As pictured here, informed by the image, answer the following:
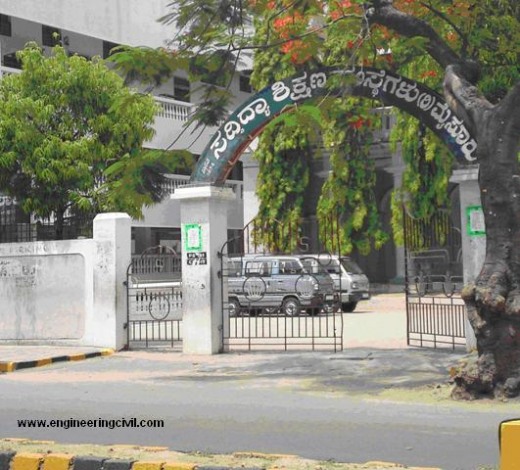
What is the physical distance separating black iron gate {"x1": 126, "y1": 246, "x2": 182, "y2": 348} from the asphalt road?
7.80 feet

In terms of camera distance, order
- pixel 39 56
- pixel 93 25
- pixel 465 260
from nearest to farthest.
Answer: pixel 465 260 → pixel 39 56 → pixel 93 25

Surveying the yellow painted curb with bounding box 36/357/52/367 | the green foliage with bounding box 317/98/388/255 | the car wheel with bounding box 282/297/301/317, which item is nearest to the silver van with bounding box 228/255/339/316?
the car wheel with bounding box 282/297/301/317

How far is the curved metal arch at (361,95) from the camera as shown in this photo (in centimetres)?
1499

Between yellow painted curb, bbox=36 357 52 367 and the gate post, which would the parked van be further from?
yellow painted curb, bbox=36 357 52 367

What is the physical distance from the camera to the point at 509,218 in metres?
10.6

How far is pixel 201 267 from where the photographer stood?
52.5 ft

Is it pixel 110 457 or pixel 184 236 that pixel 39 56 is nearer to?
pixel 184 236

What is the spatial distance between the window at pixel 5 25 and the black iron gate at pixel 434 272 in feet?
55.3

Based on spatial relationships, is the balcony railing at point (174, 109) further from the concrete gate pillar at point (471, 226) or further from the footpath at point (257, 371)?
the concrete gate pillar at point (471, 226)

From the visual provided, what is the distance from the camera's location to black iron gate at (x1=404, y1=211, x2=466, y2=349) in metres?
15.9

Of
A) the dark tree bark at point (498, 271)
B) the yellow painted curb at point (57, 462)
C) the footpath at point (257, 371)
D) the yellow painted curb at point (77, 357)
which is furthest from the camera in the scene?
the yellow painted curb at point (77, 357)

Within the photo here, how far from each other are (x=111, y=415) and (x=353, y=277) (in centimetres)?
1888

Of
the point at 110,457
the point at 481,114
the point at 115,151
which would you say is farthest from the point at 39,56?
the point at 110,457

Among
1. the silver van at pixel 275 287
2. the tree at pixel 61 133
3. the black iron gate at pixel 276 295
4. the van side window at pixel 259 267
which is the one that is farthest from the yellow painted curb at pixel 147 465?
the van side window at pixel 259 267
